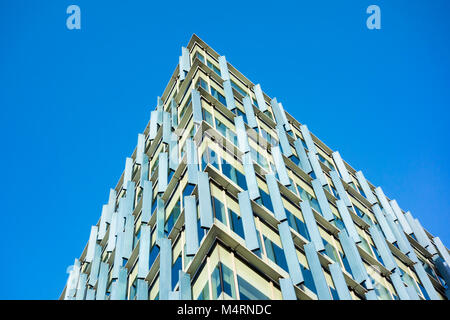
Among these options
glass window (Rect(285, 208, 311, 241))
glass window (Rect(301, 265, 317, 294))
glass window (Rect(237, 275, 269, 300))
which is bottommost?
glass window (Rect(237, 275, 269, 300))

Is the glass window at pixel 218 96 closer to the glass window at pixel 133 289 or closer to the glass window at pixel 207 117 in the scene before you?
the glass window at pixel 207 117

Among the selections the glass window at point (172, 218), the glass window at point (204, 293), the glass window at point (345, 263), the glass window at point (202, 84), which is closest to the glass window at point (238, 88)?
the glass window at point (202, 84)

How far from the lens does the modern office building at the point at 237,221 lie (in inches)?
714

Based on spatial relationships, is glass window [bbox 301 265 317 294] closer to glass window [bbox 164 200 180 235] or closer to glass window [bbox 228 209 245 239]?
glass window [bbox 228 209 245 239]

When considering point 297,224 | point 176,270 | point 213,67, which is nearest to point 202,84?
point 213,67

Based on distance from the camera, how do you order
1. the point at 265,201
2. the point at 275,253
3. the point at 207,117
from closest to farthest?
the point at 275,253, the point at 265,201, the point at 207,117

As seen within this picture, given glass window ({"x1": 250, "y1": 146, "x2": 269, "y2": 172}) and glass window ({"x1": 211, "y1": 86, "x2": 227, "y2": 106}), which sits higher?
glass window ({"x1": 211, "y1": 86, "x2": 227, "y2": 106})

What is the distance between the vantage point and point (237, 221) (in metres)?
19.9

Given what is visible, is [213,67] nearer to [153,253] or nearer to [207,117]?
[207,117]

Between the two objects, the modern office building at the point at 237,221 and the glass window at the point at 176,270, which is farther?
the glass window at the point at 176,270

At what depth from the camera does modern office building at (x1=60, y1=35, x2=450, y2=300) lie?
59.5 ft

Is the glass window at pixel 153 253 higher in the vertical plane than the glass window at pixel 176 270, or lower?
higher

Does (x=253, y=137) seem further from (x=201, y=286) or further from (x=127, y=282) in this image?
(x=201, y=286)

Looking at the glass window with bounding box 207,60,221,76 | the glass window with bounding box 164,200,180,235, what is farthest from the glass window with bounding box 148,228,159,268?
the glass window with bounding box 207,60,221,76
